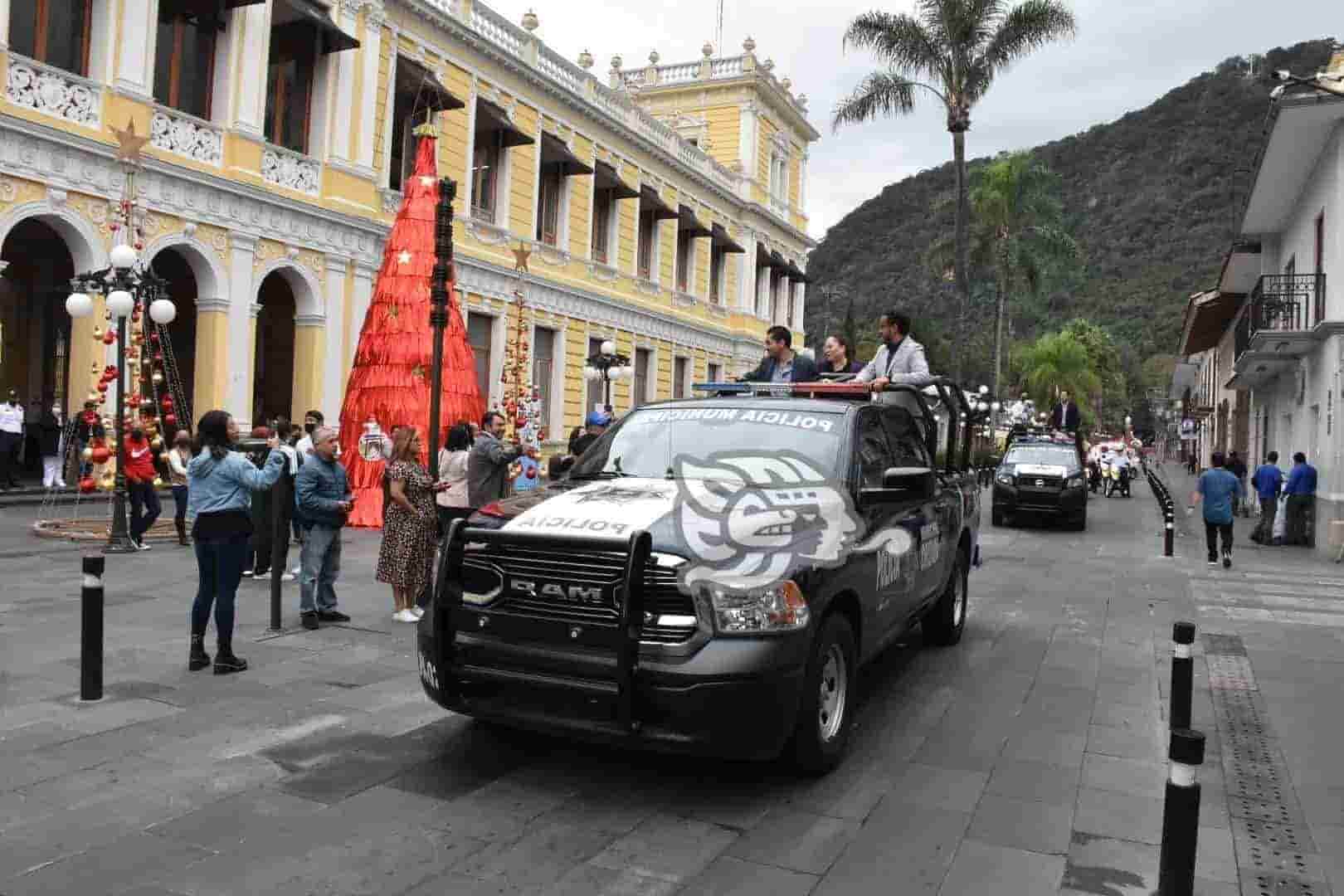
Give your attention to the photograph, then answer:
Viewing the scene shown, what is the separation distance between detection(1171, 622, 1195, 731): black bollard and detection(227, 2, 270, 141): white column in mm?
18734

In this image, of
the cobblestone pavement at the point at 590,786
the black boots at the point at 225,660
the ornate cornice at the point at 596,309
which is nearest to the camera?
the cobblestone pavement at the point at 590,786

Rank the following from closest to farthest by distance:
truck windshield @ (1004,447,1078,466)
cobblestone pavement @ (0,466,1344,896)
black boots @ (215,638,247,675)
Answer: cobblestone pavement @ (0,466,1344,896)
black boots @ (215,638,247,675)
truck windshield @ (1004,447,1078,466)

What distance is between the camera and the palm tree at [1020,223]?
146ft

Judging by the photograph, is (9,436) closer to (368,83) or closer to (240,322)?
(240,322)

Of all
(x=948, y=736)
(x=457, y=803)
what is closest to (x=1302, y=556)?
(x=948, y=736)

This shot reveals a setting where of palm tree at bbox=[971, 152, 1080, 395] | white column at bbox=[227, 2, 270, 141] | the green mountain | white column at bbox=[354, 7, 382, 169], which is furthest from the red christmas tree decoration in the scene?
the green mountain

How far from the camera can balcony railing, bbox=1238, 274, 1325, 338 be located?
62.0 feet

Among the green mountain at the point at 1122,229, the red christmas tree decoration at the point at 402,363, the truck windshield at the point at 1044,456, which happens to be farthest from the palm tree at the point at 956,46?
the green mountain at the point at 1122,229

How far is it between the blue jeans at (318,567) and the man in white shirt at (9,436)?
11.5m

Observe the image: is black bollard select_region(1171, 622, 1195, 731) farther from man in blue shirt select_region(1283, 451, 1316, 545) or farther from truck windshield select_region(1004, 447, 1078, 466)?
truck windshield select_region(1004, 447, 1078, 466)

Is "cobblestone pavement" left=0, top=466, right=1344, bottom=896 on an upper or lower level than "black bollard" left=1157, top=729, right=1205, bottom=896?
lower

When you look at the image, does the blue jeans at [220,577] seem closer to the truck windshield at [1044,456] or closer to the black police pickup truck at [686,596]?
the black police pickup truck at [686,596]

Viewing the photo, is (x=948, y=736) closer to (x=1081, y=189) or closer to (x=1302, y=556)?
(x=1302, y=556)

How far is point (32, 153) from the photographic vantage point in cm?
1557
